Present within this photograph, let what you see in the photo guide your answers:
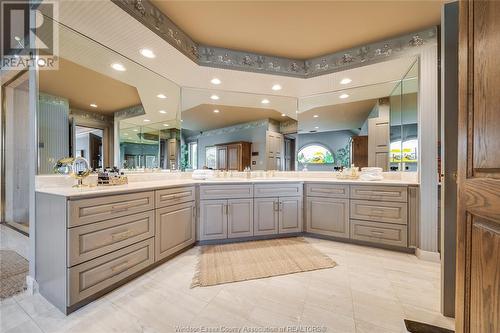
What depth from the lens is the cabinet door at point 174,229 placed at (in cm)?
210

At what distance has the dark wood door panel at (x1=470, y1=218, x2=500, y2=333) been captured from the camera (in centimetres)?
66

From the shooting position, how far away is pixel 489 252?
0.69m

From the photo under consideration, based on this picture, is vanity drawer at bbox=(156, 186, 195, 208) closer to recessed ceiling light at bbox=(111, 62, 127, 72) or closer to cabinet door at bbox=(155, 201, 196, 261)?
cabinet door at bbox=(155, 201, 196, 261)

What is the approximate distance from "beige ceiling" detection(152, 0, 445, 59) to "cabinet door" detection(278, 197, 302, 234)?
6.63 feet

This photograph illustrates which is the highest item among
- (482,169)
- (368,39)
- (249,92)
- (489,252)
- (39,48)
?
(368,39)

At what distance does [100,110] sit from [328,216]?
3008 mm

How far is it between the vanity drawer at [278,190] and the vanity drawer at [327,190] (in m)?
0.14

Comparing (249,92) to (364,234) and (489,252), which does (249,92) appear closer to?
(364,234)

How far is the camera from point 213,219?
8.91 ft

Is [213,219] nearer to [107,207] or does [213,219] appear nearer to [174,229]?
[174,229]

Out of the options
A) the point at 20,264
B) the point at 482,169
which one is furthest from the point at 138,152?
the point at 482,169

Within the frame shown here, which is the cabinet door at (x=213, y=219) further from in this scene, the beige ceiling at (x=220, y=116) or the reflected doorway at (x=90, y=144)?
the beige ceiling at (x=220, y=116)

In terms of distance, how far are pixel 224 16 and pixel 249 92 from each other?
4.61 feet

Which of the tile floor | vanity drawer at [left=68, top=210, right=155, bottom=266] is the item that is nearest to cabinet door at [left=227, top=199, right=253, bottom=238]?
the tile floor
